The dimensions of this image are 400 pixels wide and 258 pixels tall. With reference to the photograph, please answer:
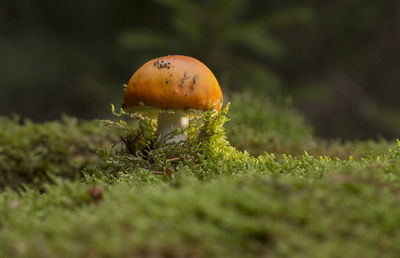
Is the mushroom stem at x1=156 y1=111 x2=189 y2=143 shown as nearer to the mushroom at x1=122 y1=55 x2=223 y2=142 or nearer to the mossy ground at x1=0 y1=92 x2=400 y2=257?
the mushroom at x1=122 y1=55 x2=223 y2=142

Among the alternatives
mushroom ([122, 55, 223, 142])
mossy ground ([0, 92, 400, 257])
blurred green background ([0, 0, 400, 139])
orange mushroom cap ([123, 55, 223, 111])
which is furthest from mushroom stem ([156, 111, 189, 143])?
blurred green background ([0, 0, 400, 139])

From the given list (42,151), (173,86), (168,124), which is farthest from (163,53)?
(173,86)

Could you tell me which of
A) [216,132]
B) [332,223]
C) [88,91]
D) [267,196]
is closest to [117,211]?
[267,196]

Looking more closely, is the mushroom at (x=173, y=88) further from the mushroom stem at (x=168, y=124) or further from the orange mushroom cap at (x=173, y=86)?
the mushroom stem at (x=168, y=124)

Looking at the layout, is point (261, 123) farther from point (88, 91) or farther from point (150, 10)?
point (150, 10)

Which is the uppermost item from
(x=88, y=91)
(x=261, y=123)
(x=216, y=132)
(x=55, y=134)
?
(x=88, y=91)

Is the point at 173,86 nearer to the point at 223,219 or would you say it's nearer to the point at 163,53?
the point at 223,219
